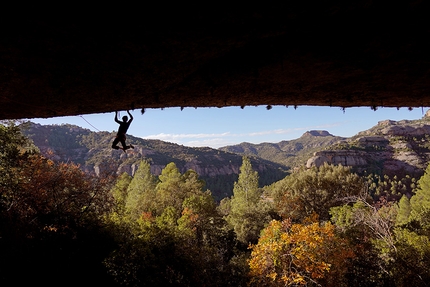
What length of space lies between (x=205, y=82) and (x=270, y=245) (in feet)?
32.5

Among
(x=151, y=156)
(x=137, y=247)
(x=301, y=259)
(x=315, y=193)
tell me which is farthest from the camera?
(x=151, y=156)

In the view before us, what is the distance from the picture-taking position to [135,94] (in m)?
4.86

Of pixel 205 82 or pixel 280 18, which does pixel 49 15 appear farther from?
pixel 205 82

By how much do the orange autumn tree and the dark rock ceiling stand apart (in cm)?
832

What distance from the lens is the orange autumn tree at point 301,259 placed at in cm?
1120

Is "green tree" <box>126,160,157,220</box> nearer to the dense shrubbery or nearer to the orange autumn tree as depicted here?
the dense shrubbery

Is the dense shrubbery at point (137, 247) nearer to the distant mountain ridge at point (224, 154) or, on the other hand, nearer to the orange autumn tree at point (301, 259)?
the orange autumn tree at point (301, 259)

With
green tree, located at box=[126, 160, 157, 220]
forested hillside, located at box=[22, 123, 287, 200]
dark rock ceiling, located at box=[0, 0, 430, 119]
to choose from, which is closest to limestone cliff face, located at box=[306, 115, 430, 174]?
forested hillside, located at box=[22, 123, 287, 200]

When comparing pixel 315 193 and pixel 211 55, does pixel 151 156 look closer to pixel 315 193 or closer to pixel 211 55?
pixel 315 193

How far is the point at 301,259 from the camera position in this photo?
1136 centimetres

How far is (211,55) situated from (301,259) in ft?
37.2

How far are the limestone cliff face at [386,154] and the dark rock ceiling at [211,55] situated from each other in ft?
192

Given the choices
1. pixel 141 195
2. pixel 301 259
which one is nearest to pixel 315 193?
pixel 301 259

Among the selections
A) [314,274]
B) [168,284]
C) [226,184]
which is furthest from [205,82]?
[226,184]
